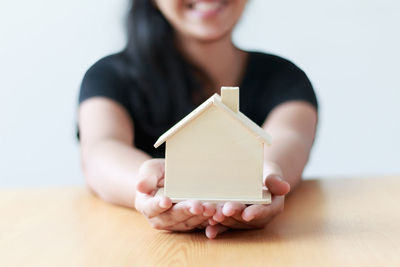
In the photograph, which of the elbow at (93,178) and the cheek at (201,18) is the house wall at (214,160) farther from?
the cheek at (201,18)

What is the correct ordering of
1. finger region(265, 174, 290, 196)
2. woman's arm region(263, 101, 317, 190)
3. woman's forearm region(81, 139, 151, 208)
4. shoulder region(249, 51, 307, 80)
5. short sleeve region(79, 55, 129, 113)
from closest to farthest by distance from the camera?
finger region(265, 174, 290, 196), woman's forearm region(81, 139, 151, 208), woman's arm region(263, 101, 317, 190), short sleeve region(79, 55, 129, 113), shoulder region(249, 51, 307, 80)

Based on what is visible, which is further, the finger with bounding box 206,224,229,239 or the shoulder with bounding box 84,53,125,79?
the shoulder with bounding box 84,53,125,79

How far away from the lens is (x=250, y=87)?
1583mm

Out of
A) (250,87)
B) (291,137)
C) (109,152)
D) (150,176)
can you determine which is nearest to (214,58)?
(250,87)

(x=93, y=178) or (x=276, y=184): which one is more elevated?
(x=276, y=184)

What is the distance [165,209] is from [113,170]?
34 cm

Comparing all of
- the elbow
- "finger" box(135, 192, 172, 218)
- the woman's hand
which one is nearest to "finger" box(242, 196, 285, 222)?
the woman's hand

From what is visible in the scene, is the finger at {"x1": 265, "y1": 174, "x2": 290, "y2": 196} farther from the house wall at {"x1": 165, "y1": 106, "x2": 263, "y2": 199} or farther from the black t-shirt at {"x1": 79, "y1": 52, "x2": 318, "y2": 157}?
the black t-shirt at {"x1": 79, "y1": 52, "x2": 318, "y2": 157}

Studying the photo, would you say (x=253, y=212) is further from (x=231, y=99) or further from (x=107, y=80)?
(x=107, y=80)

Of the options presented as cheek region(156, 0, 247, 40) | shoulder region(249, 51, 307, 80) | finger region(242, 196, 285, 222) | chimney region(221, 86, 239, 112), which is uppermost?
chimney region(221, 86, 239, 112)

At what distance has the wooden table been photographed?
77 centimetres

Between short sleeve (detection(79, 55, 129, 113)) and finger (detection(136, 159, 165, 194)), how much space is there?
1.77ft

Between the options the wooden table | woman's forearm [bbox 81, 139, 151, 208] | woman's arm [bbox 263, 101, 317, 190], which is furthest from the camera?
woman's arm [bbox 263, 101, 317, 190]

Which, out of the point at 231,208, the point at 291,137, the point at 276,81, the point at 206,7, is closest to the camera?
the point at 231,208
